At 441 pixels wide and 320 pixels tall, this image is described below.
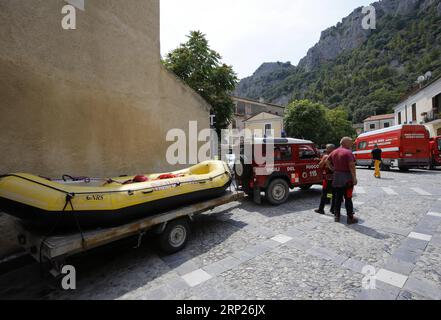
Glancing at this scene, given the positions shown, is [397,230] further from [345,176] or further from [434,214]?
[434,214]

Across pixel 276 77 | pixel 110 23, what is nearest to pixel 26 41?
pixel 110 23

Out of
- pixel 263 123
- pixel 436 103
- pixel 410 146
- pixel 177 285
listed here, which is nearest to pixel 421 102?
pixel 436 103

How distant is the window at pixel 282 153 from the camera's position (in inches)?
246

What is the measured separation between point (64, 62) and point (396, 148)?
50.6ft

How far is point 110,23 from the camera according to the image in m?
5.32

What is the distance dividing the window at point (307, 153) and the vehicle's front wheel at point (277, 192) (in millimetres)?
1127

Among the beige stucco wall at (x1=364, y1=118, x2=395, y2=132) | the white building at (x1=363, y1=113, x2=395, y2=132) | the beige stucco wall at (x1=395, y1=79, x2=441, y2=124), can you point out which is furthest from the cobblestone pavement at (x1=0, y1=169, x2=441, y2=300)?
the beige stucco wall at (x1=364, y1=118, x2=395, y2=132)

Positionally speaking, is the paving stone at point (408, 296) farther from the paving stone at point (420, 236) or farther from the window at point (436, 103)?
the window at point (436, 103)

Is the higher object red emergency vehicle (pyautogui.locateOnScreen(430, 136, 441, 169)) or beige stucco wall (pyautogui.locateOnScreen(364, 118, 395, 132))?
beige stucco wall (pyautogui.locateOnScreen(364, 118, 395, 132))

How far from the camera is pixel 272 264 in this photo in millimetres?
3158

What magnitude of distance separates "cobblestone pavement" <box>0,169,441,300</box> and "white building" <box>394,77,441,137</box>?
68.0ft

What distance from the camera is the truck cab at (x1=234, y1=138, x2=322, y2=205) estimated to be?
6125 millimetres

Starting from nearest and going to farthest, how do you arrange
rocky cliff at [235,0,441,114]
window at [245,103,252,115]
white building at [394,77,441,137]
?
white building at [394,77,441,137] < window at [245,103,252,115] < rocky cliff at [235,0,441,114]

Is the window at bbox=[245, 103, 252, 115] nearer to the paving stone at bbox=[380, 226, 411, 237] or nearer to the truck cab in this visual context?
the truck cab
